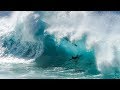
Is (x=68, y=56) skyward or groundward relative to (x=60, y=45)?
groundward
